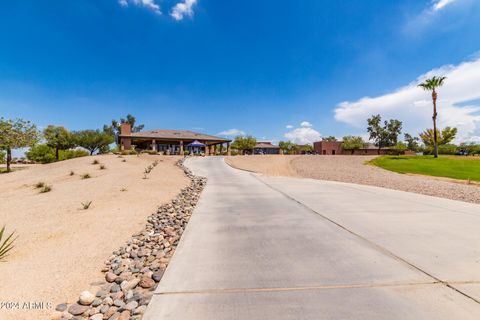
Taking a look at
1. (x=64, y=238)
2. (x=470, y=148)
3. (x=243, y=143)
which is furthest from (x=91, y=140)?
(x=470, y=148)

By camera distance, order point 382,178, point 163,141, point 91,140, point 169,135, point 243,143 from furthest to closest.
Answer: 1. point 243,143
2. point 91,140
3. point 169,135
4. point 163,141
5. point 382,178

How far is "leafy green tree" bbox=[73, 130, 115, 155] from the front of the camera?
4828 centimetres

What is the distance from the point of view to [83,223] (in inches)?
249

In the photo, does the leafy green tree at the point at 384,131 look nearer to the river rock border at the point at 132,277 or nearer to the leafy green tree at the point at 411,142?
the leafy green tree at the point at 411,142

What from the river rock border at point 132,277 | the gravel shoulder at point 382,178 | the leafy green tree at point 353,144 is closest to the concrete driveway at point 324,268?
the river rock border at point 132,277

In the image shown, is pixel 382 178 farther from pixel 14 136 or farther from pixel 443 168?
pixel 14 136

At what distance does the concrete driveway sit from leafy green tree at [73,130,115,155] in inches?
2062

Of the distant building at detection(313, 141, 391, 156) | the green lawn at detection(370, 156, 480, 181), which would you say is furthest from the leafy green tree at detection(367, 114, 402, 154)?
the green lawn at detection(370, 156, 480, 181)

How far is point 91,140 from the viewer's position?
4916cm

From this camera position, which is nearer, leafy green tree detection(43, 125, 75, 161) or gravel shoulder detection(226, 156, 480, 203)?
gravel shoulder detection(226, 156, 480, 203)

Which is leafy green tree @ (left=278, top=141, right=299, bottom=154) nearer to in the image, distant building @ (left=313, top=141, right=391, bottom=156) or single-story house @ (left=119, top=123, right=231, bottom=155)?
distant building @ (left=313, top=141, right=391, bottom=156)

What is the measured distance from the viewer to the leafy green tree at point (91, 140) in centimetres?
4828

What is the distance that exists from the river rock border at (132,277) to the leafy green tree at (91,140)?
5194 cm

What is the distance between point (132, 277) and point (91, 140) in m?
54.7
